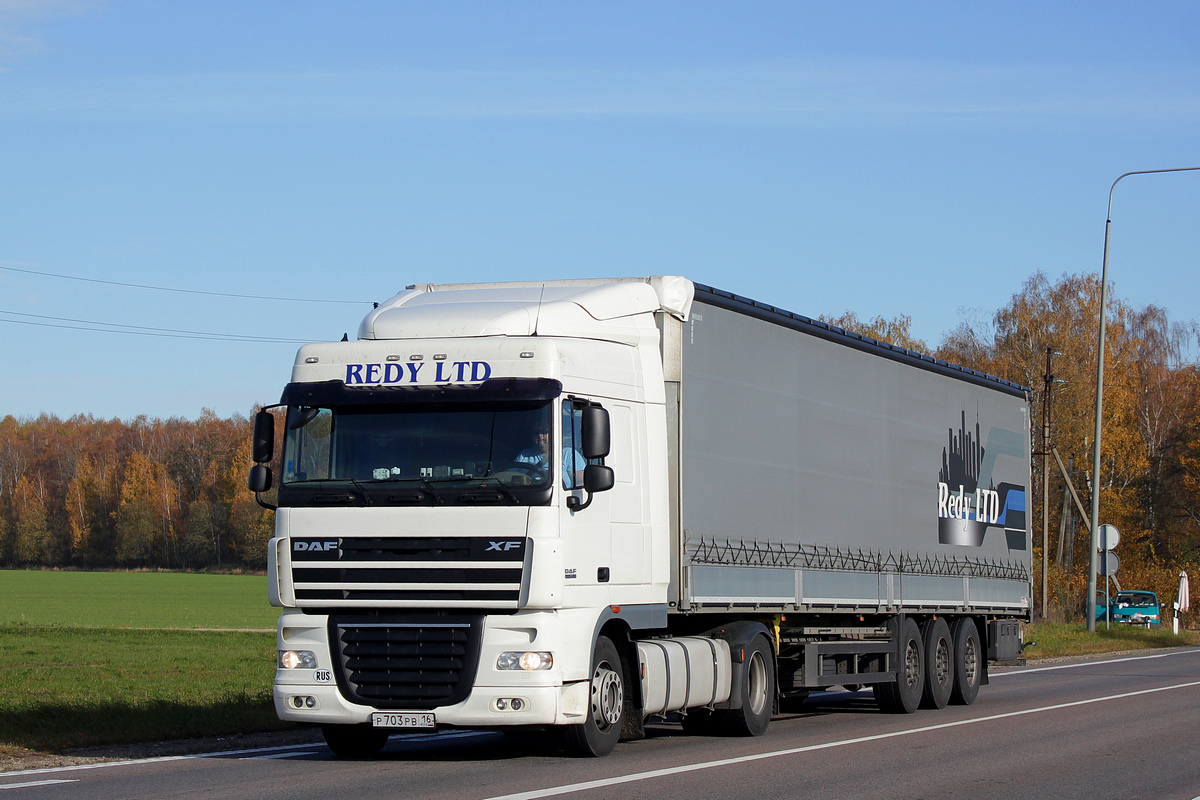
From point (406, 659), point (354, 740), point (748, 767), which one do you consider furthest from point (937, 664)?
point (406, 659)

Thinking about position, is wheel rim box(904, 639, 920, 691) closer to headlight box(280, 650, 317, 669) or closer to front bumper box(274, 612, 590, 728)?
front bumper box(274, 612, 590, 728)

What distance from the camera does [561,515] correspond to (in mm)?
10555

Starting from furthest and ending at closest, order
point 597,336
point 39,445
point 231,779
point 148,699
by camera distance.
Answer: point 39,445 → point 148,699 → point 597,336 → point 231,779

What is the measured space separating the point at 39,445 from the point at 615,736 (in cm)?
15125

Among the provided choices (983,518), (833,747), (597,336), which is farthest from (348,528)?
(983,518)

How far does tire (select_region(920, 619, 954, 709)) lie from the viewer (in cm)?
1767

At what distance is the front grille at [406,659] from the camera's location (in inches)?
410

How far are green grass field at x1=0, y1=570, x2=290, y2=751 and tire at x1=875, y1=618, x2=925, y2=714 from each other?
7105 mm

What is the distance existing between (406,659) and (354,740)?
1780mm

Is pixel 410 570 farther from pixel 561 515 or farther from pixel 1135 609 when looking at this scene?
pixel 1135 609

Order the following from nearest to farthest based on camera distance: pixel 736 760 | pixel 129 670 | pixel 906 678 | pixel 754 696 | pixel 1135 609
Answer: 1. pixel 736 760
2. pixel 754 696
3. pixel 906 678
4. pixel 129 670
5. pixel 1135 609

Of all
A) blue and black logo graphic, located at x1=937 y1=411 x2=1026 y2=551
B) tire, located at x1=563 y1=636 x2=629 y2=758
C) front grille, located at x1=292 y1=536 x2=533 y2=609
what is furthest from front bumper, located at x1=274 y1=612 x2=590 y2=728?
blue and black logo graphic, located at x1=937 y1=411 x2=1026 y2=551

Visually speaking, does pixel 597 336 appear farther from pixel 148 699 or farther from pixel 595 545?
pixel 148 699

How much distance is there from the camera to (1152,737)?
14.0 metres
